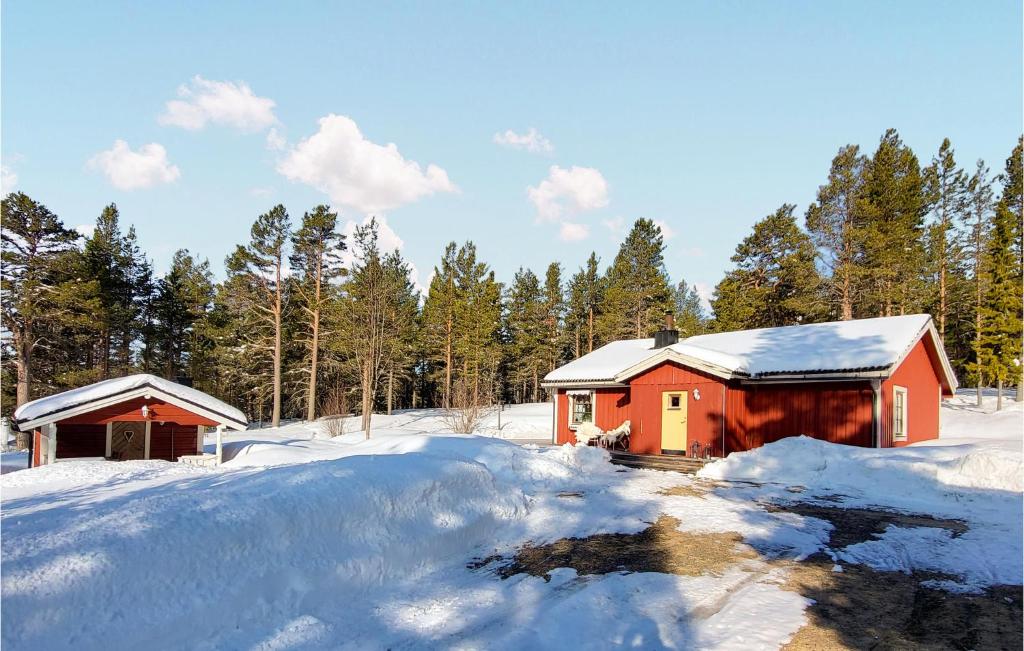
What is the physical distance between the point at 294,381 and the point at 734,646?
3800 centimetres

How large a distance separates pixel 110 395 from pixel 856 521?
1641 centimetres

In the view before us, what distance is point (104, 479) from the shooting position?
36.1ft

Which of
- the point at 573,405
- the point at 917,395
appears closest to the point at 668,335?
the point at 573,405

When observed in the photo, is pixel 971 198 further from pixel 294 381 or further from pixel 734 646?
pixel 294 381

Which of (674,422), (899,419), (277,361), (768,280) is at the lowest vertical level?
(674,422)

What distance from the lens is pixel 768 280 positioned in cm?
3553

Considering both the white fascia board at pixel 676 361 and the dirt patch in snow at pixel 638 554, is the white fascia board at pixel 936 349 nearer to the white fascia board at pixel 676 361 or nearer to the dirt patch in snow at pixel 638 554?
the white fascia board at pixel 676 361

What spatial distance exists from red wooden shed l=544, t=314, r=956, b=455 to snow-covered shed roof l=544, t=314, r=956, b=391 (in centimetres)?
3

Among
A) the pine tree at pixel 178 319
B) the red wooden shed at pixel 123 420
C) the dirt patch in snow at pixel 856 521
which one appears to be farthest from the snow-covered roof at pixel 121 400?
the pine tree at pixel 178 319

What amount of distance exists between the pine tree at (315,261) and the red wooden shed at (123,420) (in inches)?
601

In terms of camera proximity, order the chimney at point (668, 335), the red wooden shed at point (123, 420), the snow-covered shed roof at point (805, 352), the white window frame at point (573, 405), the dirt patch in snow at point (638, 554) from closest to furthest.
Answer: the dirt patch in snow at point (638, 554), the red wooden shed at point (123, 420), the snow-covered shed roof at point (805, 352), the chimney at point (668, 335), the white window frame at point (573, 405)

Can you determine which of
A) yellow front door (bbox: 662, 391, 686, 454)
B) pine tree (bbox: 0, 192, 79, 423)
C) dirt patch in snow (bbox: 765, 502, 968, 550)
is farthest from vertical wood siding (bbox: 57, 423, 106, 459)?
dirt patch in snow (bbox: 765, 502, 968, 550)

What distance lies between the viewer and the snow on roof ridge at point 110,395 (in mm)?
13930

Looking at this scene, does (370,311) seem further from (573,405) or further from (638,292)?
(638,292)
